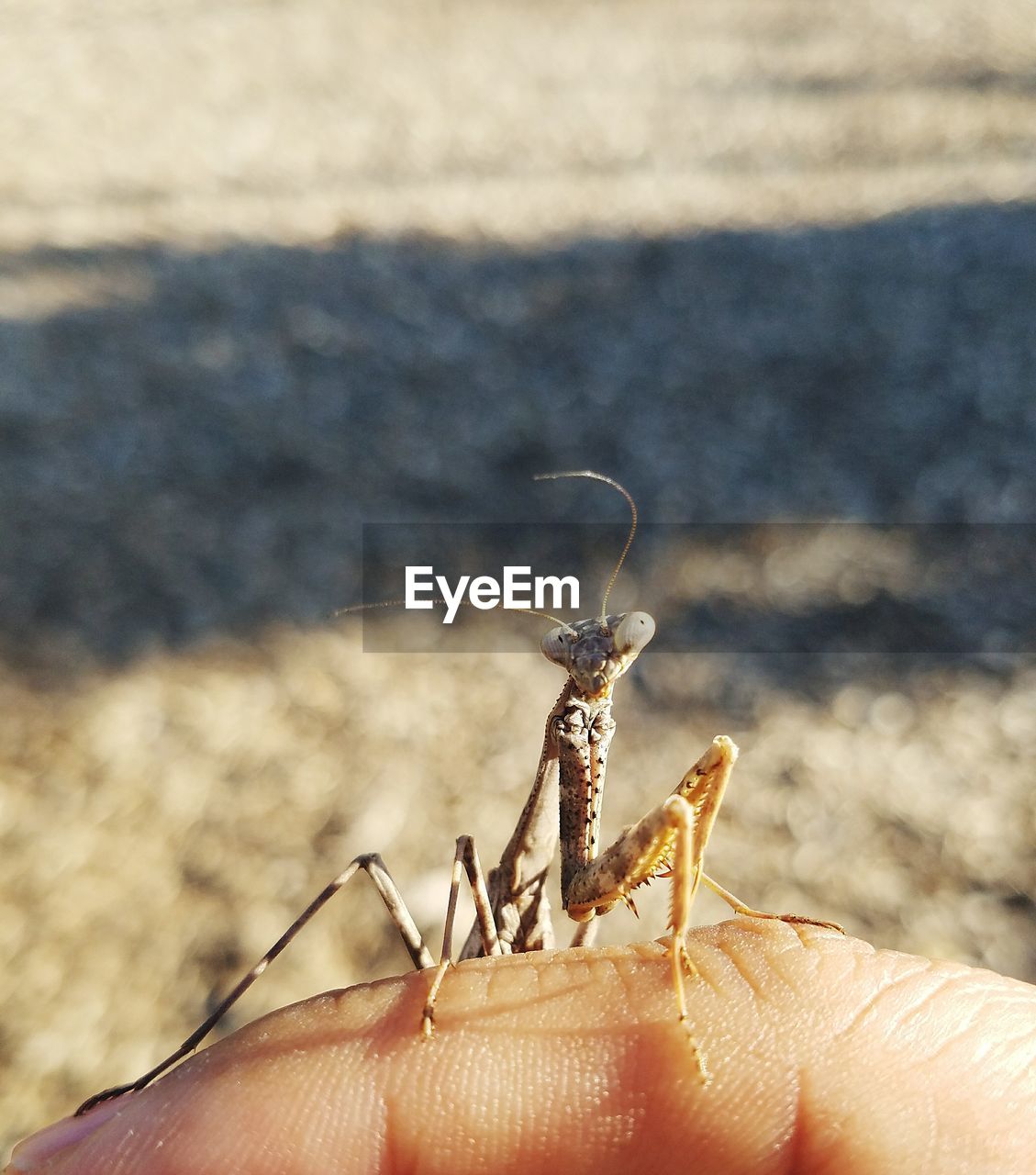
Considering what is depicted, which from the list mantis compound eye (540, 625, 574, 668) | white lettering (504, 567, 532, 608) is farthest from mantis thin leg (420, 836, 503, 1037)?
white lettering (504, 567, 532, 608)

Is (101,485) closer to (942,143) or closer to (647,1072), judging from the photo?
(647,1072)

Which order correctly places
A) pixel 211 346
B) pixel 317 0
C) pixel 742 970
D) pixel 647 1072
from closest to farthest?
pixel 647 1072 → pixel 742 970 → pixel 211 346 → pixel 317 0

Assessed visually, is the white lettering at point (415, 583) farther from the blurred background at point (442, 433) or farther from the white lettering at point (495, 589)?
the blurred background at point (442, 433)

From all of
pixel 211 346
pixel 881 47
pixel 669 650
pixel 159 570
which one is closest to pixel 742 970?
pixel 669 650

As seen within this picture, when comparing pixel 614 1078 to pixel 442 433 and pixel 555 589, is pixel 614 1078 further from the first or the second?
pixel 442 433

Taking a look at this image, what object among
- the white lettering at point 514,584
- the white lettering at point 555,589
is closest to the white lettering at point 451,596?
the white lettering at point 514,584

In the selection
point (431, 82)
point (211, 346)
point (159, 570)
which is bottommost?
point (159, 570)

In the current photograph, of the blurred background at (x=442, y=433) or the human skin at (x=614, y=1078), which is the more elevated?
the blurred background at (x=442, y=433)

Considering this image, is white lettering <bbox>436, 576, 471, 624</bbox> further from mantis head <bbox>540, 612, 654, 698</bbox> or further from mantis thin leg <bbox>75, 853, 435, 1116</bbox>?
mantis head <bbox>540, 612, 654, 698</bbox>
